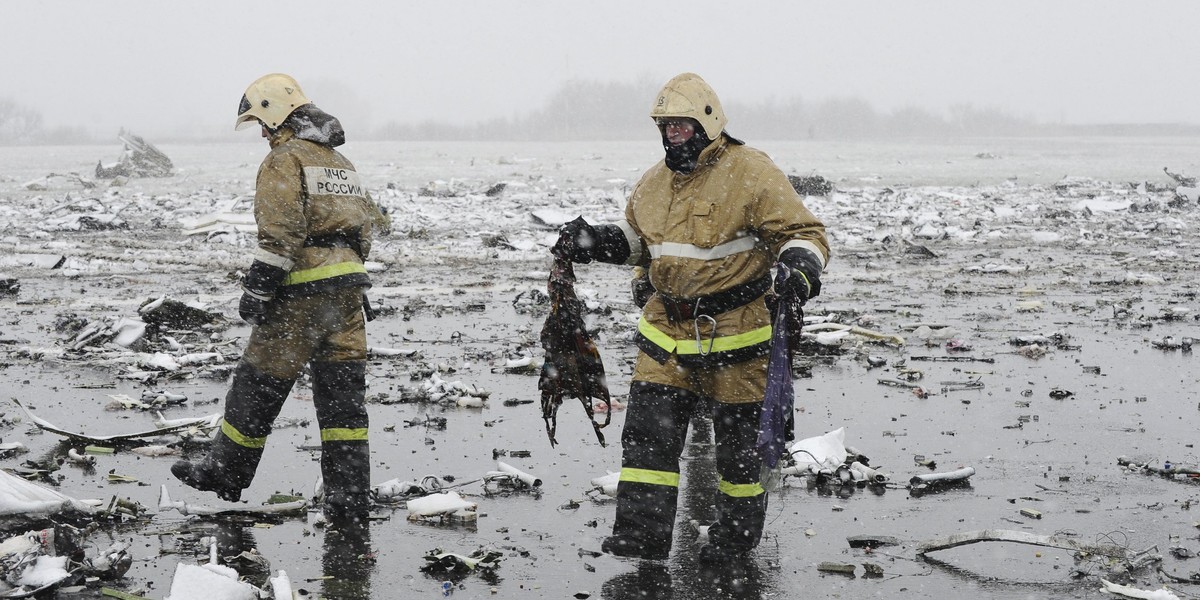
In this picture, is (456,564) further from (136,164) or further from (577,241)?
(136,164)

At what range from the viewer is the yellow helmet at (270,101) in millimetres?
4863

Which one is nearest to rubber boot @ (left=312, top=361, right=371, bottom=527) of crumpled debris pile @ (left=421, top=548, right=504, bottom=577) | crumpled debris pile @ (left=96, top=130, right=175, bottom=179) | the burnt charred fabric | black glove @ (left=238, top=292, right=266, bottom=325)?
black glove @ (left=238, top=292, right=266, bottom=325)

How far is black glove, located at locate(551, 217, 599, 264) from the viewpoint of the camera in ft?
14.6

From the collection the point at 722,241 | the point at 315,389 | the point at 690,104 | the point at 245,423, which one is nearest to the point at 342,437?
the point at 315,389

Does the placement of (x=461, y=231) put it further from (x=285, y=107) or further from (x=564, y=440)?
(x=285, y=107)

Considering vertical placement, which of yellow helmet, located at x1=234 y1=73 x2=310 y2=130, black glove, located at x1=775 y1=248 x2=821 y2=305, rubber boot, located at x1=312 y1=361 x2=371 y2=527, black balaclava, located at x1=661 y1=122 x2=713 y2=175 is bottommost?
rubber boot, located at x1=312 y1=361 x2=371 y2=527

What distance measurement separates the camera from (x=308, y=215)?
4852 mm

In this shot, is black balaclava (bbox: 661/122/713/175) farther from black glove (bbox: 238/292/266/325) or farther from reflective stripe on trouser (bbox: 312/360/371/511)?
black glove (bbox: 238/292/266/325)

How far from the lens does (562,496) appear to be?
5.45 meters

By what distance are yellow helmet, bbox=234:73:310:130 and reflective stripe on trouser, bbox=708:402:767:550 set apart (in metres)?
2.12

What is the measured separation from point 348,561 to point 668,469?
1268mm

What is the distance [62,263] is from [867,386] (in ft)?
32.4

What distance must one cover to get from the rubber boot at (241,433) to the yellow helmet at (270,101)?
101cm

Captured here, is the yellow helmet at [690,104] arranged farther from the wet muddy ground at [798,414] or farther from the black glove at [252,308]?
the black glove at [252,308]
